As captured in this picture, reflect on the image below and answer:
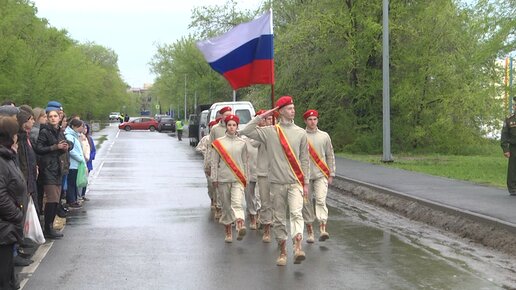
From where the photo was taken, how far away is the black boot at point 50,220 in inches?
370

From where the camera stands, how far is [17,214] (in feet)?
18.4

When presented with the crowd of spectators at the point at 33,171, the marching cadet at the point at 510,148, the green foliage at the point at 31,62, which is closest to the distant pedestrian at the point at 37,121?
the crowd of spectators at the point at 33,171

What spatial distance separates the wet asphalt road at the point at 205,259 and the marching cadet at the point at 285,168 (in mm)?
419

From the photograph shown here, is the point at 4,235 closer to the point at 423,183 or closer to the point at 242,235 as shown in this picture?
the point at 242,235

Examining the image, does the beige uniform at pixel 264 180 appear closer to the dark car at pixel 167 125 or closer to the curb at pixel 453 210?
the curb at pixel 453 210

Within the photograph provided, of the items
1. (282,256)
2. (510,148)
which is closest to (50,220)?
(282,256)

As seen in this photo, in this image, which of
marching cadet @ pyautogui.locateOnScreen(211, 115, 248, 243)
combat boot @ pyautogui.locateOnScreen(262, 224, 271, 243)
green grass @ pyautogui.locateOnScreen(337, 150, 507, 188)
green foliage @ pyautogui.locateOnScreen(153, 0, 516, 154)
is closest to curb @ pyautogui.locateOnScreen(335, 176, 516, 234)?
green grass @ pyautogui.locateOnScreen(337, 150, 507, 188)

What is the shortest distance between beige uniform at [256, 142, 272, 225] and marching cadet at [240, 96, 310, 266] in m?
0.22

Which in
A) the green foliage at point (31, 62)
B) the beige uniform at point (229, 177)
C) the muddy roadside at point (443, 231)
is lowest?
the muddy roadside at point (443, 231)

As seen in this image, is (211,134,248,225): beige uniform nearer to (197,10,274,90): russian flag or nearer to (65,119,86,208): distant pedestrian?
(197,10,274,90): russian flag

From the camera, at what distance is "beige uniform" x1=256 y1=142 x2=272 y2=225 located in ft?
26.9

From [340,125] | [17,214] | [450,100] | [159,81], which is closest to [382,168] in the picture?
[450,100]

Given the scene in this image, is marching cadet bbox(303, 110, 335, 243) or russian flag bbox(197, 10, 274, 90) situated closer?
marching cadet bbox(303, 110, 335, 243)

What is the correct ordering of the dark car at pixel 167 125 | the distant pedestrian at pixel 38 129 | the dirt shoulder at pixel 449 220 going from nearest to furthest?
the dirt shoulder at pixel 449 220, the distant pedestrian at pixel 38 129, the dark car at pixel 167 125
